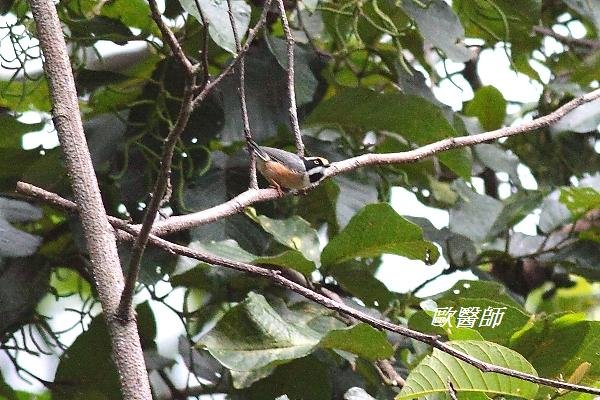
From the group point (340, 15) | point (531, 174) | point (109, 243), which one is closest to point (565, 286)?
point (531, 174)

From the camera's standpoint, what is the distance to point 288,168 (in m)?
1.58

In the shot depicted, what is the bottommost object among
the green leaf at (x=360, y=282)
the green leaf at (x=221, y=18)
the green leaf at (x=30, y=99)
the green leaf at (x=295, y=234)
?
the green leaf at (x=360, y=282)

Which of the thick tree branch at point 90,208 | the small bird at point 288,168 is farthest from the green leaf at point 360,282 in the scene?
the thick tree branch at point 90,208

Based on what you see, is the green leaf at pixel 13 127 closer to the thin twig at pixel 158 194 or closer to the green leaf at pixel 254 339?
the green leaf at pixel 254 339

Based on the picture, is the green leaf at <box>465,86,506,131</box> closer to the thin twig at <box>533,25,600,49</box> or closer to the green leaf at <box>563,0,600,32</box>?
the thin twig at <box>533,25,600,49</box>

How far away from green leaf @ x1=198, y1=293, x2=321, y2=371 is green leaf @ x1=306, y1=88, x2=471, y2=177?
494 millimetres

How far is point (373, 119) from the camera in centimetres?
170

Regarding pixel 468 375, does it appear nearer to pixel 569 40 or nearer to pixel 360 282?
pixel 360 282

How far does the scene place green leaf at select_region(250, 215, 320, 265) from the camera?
1.49 m

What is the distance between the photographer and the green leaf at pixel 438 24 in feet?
5.39

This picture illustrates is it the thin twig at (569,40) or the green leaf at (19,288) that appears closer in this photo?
the green leaf at (19,288)

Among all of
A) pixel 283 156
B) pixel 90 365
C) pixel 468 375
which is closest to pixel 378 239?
pixel 283 156

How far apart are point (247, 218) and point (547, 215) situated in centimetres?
69

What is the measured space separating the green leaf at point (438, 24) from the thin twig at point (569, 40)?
438mm
